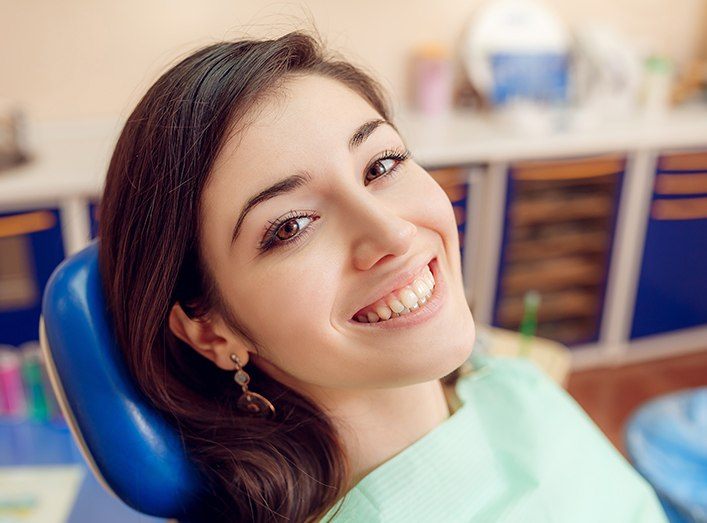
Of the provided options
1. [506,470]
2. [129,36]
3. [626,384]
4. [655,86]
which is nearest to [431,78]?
[655,86]

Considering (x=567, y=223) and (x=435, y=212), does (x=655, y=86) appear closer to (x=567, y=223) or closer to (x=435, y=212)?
(x=567, y=223)

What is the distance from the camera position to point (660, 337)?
10.1 feet

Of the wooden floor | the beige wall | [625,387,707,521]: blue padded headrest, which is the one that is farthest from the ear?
the wooden floor

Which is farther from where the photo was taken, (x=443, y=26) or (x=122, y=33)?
(x=443, y=26)

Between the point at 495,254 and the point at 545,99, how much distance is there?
0.81 m

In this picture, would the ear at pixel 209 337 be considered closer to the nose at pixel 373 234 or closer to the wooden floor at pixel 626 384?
the nose at pixel 373 234

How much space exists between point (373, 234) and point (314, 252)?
72 millimetres

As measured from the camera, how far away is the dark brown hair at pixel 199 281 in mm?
865

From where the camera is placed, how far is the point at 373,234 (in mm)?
855

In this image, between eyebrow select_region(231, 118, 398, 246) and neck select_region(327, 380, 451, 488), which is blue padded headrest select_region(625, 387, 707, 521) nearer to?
neck select_region(327, 380, 451, 488)

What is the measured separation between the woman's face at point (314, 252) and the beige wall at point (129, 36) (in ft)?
5.05

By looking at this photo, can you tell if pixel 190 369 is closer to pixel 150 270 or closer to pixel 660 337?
pixel 150 270

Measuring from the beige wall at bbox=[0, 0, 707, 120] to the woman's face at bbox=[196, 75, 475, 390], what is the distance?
154 centimetres

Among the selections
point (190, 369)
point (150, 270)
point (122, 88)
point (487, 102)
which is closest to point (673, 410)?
point (190, 369)
